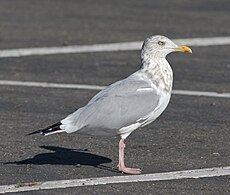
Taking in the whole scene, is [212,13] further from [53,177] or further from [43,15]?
[53,177]

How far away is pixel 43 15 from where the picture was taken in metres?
20.6

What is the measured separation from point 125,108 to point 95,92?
13.8 ft

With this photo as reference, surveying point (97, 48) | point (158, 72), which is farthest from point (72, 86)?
point (158, 72)

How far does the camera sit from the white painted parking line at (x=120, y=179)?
29.4 feet

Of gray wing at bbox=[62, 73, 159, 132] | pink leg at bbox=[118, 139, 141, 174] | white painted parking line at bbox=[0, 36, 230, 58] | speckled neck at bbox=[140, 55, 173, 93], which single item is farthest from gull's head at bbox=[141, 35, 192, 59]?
white painted parking line at bbox=[0, 36, 230, 58]

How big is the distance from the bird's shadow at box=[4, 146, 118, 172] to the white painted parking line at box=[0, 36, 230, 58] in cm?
617

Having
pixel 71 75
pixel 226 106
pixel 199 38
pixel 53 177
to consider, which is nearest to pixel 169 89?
pixel 53 177

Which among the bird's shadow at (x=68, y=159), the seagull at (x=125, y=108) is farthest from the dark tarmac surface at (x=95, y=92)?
the seagull at (x=125, y=108)

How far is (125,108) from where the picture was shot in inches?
379

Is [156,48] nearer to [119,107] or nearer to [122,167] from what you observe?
[119,107]

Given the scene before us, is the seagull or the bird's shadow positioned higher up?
the seagull

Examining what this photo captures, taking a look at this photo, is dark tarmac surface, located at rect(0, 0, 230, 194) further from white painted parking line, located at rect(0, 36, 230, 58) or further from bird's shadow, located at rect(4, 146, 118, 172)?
white painted parking line, located at rect(0, 36, 230, 58)

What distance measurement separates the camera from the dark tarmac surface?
9.80 metres

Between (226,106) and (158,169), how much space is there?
3481mm
